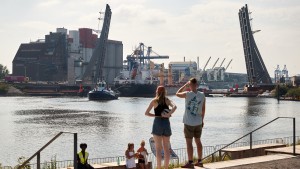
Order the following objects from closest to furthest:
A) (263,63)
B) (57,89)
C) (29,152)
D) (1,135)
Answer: (29,152) < (1,135) < (263,63) < (57,89)

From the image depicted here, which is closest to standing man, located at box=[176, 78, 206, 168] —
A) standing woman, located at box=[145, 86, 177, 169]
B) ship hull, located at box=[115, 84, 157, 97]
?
standing woman, located at box=[145, 86, 177, 169]

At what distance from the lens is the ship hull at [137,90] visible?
513ft

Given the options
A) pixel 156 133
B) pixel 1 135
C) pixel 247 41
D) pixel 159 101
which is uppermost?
pixel 247 41

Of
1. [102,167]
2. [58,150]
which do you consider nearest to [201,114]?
[102,167]

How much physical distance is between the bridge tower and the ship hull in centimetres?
3161

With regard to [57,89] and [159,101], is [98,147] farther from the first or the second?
[57,89]

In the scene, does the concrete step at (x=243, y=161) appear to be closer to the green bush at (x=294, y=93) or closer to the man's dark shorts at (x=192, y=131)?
the man's dark shorts at (x=192, y=131)

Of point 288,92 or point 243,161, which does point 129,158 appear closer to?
point 243,161

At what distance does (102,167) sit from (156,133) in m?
1.84

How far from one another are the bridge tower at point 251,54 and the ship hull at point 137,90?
104 ft

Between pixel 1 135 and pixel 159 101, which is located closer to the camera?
pixel 159 101

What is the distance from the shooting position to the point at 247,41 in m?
132

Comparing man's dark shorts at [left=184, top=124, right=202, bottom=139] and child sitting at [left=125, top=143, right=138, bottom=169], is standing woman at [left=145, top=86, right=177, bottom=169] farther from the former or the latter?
child sitting at [left=125, top=143, right=138, bottom=169]

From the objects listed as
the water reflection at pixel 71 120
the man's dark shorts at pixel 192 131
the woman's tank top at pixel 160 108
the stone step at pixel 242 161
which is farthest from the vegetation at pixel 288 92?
the woman's tank top at pixel 160 108
